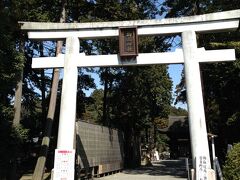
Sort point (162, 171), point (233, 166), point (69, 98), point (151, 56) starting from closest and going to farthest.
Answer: point (233, 166) < point (69, 98) < point (151, 56) < point (162, 171)

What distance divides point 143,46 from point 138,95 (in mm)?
13037

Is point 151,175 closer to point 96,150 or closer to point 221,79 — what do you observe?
point 96,150

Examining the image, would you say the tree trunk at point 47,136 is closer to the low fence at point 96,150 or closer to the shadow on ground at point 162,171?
the low fence at point 96,150

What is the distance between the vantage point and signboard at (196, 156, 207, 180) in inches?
473

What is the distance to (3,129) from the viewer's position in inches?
694

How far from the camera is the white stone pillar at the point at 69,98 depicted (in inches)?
513

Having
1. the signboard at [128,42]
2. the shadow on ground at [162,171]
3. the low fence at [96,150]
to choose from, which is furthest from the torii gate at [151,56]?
the shadow on ground at [162,171]

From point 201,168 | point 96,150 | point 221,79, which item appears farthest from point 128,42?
point 221,79

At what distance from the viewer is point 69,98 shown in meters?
13.4

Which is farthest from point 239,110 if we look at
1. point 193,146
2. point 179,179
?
point 193,146

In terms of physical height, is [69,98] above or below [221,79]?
below

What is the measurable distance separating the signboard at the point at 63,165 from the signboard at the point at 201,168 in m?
3.81

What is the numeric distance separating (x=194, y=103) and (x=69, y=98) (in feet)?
13.6

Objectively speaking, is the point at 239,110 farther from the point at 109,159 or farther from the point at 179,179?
the point at 109,159
